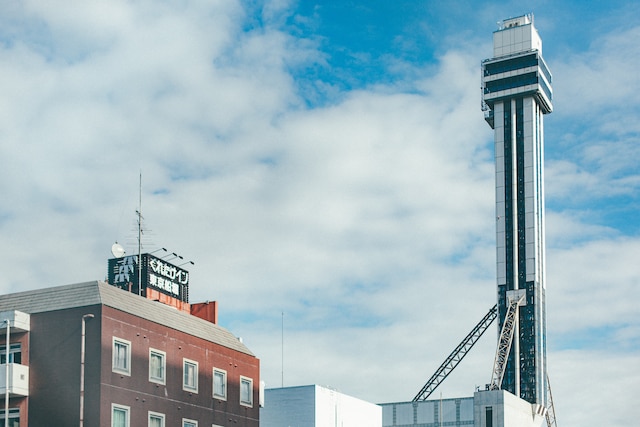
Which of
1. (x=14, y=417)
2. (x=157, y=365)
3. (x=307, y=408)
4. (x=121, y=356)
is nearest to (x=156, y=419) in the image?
(x=157, y=365)

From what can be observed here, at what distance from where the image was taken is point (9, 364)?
7762 centimetres

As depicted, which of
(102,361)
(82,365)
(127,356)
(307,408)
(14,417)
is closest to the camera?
(14,417)

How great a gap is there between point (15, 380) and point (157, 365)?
12938 millimetres

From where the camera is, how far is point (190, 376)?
91.9 meters

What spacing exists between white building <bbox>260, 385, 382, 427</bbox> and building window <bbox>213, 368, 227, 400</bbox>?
202 feet

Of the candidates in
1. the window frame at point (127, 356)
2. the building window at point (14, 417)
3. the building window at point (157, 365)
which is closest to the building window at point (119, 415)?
the window frame at point (127, 356)

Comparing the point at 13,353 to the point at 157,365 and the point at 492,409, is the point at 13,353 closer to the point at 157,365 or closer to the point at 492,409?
the point at 157,365

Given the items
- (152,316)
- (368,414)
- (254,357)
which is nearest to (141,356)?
(152,316)

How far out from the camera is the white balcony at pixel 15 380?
255 feet

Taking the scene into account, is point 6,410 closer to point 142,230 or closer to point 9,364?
point 9,364

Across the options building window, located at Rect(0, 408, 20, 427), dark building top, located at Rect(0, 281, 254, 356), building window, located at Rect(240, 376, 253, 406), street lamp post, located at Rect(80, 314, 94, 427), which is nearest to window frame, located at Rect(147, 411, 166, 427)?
dark building top, located at Rect(0, 281, 254, 356)

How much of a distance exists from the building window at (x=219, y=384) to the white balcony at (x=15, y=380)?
68.0 feet

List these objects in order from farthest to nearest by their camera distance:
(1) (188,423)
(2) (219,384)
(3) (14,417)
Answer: (2) (219,384)
(1) (188,423)
(3) (14,417)

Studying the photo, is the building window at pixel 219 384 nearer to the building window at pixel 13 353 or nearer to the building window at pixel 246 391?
the building window at pixel 246 391
